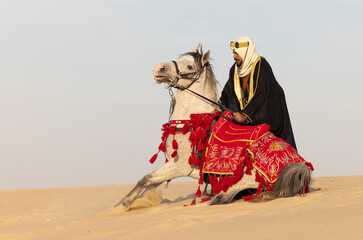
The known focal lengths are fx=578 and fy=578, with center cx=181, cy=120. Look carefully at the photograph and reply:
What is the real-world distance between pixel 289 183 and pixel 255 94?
62.2 inches

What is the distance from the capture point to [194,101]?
30.4ft

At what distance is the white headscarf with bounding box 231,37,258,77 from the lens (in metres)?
9.18

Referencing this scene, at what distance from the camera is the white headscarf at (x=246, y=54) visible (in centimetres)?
918

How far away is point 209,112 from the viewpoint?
9.30m

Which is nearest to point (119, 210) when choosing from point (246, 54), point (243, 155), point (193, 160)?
point (193, 160)

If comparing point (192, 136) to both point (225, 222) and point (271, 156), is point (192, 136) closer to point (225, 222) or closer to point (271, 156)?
point (271, 156)

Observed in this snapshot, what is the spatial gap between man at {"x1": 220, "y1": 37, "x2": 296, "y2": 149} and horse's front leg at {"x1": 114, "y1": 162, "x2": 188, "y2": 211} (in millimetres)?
1282

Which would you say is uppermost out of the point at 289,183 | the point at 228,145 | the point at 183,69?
the point at 183,69

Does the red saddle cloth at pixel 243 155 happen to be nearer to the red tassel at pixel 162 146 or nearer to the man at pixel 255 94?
the man at pixel 255 94

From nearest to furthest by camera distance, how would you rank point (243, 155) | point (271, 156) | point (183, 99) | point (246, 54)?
point (271, 156), point (243, 155), point (246, 54), point (183, 99)

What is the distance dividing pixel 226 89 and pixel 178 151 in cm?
133

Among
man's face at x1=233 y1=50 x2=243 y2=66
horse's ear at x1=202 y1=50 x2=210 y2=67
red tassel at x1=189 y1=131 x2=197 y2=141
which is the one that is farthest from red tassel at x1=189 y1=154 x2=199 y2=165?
man's face at x1=233 y1=50 x2=243 y2=66

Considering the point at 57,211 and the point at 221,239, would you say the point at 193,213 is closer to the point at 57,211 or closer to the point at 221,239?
the point at 221,239

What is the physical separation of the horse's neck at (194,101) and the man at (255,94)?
329 mm
